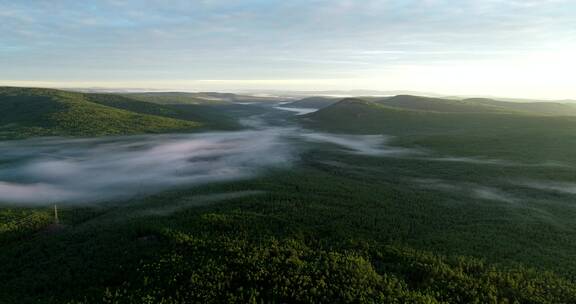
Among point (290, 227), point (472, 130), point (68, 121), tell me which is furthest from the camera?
point (68, 121)

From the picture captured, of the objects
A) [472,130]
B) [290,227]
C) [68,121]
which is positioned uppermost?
[472,130]

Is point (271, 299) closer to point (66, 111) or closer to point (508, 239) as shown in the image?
point (508, 239)

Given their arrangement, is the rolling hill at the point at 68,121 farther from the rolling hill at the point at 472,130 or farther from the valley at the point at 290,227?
the rolling hill at the point at 472,130

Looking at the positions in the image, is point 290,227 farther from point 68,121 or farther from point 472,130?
point 68,121

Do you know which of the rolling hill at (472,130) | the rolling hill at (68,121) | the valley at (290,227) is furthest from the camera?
the rolling hill at (68,121)

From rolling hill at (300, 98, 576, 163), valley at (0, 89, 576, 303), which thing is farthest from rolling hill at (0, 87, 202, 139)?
rolling hill at (300, 98, 576, 163)

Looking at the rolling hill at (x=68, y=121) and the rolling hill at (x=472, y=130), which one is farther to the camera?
the rolling hill at (x=68, y=121)

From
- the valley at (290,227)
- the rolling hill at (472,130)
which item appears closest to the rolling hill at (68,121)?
the valley at (290,227)

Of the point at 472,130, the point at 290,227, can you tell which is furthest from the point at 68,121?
the point at 472,130

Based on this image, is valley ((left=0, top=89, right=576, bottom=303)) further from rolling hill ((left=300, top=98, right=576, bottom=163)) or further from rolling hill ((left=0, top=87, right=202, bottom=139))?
rolling hill ((left=0, top=87, right=202, bottom=139))

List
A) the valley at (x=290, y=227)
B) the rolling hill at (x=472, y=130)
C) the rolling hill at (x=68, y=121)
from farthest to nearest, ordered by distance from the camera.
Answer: the rolling hill at (x=68, y=121), the rolling hill at (x=472, y=130), the valley at (x=290, y=227)

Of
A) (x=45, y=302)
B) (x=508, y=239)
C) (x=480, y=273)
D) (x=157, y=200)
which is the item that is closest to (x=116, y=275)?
(x=45, y=302)
